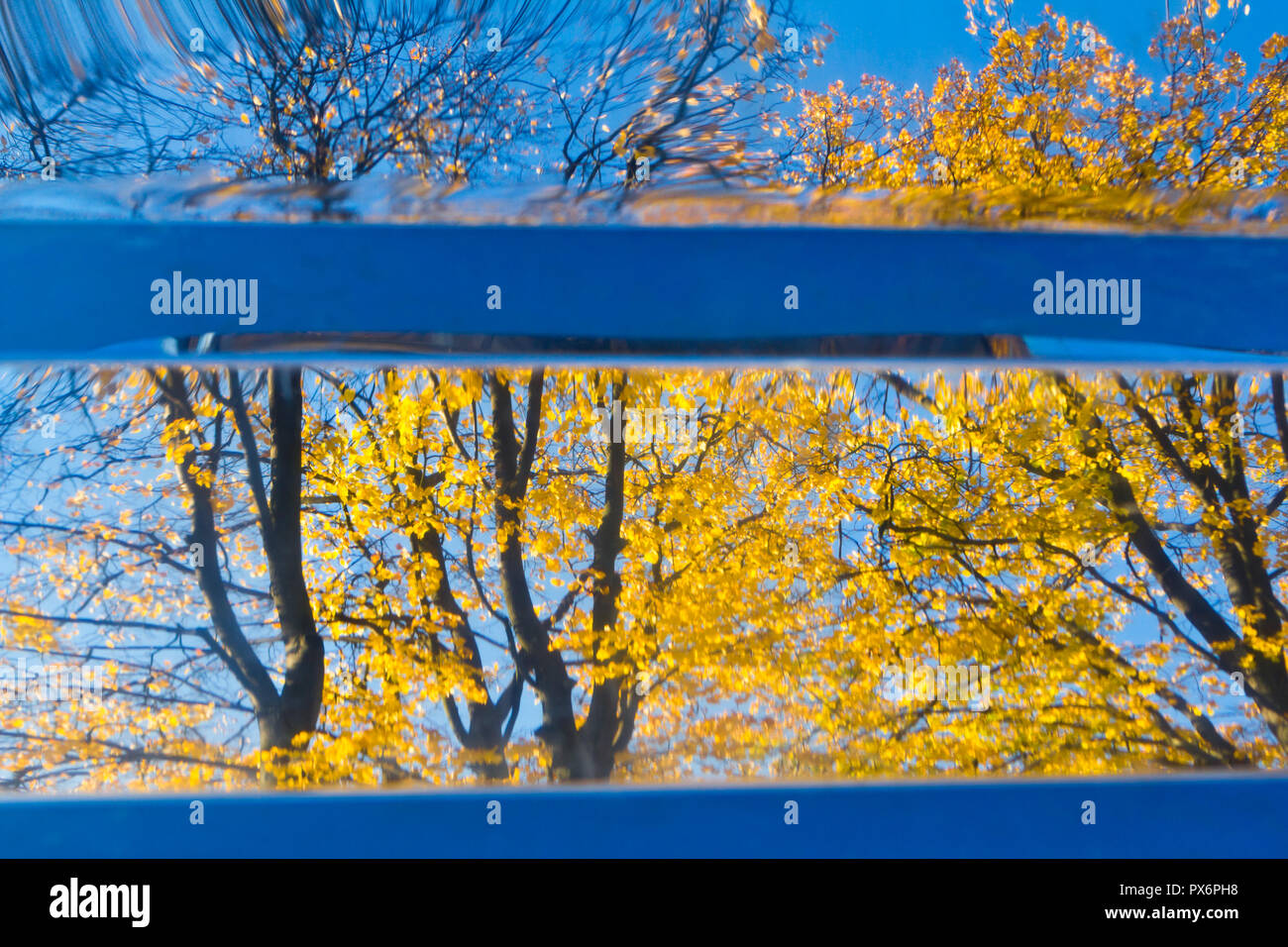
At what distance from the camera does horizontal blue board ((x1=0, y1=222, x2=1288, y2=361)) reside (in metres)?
2.23

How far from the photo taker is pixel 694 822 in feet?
7.45

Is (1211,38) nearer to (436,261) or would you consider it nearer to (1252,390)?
(1252,390)

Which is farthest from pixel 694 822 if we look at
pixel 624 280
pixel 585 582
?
pixel 624 280

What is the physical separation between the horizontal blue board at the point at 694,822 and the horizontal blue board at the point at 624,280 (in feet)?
4.72

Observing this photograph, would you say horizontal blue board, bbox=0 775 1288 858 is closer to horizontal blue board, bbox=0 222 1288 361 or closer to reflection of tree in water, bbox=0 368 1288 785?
reflection of tree in water, bbox=0 368 1288 785

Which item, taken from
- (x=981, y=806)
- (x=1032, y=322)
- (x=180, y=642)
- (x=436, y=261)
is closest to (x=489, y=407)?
(x=436, y=261)

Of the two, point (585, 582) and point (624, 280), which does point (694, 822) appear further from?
point (624, 280)

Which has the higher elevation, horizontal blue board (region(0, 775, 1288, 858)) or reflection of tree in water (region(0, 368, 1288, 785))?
reflection of tree in water (region(0, 368, 1288, 785))

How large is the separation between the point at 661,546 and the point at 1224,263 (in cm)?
206

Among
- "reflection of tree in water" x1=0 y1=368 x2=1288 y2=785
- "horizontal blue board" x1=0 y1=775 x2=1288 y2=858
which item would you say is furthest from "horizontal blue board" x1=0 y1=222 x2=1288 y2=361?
"horizontal blue board" x1=0 y1=775 x2=1288 y2=858

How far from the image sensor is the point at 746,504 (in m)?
2.34

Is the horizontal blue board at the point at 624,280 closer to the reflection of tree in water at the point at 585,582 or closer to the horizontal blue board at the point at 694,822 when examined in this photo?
the reflection of tree in water at the point at 585,582

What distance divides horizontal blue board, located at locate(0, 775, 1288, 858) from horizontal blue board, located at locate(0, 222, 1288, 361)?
1439 mm

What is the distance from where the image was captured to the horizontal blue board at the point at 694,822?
2242mm
